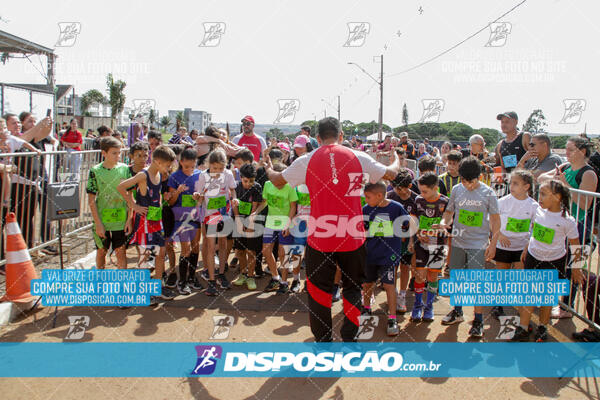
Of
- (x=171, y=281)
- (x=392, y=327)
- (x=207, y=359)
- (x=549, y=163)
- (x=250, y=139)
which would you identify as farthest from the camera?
A: (x=250, y=139)

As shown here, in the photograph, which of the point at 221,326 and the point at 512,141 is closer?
the point at 221,326

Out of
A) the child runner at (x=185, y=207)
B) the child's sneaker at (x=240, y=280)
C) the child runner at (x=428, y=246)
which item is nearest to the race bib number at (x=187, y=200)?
the child runner at (x=185, y=207)

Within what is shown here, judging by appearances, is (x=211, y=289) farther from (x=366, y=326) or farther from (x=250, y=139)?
(x=250, y=139)

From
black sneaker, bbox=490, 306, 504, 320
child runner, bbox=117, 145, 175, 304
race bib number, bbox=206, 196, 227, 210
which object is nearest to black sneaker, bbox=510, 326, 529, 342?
black sneaker, bbox=490, 306, 504, 320

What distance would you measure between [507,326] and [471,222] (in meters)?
1.24

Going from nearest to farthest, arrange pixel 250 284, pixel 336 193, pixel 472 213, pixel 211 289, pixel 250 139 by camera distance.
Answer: pixel 336 193 → pixel 472 213 → pixel 211 289 → pixel 250 284 → pixel 250 139

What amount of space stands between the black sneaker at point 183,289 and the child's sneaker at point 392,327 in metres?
2.62

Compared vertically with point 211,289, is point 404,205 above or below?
above

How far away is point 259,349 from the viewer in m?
3.83

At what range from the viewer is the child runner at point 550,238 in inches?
160

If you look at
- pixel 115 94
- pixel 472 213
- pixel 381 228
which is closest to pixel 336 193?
pixel 381 228

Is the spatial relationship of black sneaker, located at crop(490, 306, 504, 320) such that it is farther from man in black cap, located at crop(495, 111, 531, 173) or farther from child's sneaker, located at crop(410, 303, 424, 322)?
man in black cap, located at crop(495, 111, 531, 173)

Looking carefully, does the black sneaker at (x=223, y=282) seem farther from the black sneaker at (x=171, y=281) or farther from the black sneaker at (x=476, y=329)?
the black sneaker at (x=476, y=329)

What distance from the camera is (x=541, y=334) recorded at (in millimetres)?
4094
